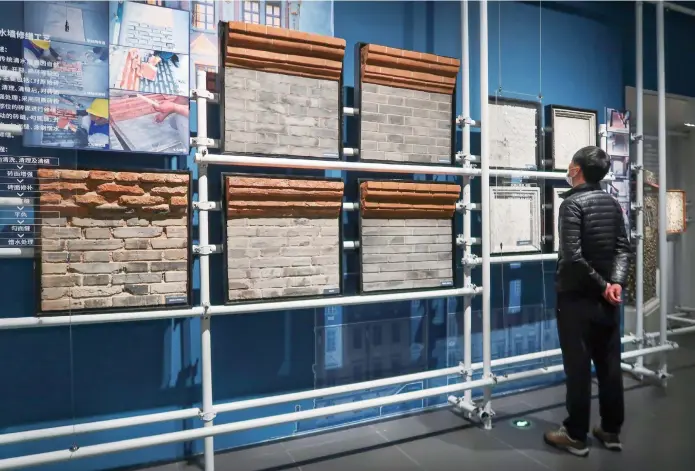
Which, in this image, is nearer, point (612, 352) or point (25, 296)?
→ point (25, 296)

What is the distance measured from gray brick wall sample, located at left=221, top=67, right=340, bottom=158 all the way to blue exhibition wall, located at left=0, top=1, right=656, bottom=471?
269 millimetres

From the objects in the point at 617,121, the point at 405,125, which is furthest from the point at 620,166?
the point at 405,125

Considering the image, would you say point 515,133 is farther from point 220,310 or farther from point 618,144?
point 220,310

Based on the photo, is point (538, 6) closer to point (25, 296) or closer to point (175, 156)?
point (175, 156)

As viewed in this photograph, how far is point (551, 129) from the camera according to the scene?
301 centimetres

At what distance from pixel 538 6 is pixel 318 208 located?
209 centimetres

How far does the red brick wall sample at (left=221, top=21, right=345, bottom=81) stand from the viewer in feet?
6.95

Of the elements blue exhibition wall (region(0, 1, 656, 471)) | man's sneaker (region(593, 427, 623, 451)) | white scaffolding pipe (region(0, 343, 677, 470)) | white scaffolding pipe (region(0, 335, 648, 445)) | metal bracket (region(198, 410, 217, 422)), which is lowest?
man's sneaker (region(593, 427, 623, 451))

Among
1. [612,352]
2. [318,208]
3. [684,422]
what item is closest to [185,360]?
[318,208]

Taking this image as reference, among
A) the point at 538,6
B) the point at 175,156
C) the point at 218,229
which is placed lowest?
the point at 218,229

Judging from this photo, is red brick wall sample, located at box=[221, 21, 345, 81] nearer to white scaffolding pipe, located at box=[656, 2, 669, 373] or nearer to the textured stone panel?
the textured stone panel

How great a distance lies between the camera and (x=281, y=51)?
2221 mm

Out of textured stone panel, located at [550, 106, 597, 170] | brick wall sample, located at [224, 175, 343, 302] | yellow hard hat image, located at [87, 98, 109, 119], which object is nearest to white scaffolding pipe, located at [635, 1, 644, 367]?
textured stone panel, located at [550, 106, 597, 170]

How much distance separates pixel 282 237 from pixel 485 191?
3.73 ft
